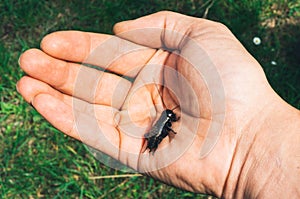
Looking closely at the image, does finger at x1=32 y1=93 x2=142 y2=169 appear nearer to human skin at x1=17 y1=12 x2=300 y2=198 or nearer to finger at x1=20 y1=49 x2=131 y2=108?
human skin at x1=17 y1=12 x2=300 y2=198

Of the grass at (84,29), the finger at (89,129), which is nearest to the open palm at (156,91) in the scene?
the finger at (89,129)

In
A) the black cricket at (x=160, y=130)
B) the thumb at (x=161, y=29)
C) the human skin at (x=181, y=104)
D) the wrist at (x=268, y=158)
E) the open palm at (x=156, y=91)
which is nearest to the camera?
the wrist at (x=268, y=158)

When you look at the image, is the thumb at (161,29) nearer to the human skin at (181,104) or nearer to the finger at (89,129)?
the human skin at (181,104)

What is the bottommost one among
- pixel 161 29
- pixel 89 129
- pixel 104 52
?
pixel 89 129

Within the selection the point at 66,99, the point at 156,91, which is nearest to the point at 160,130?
the point at 156,91

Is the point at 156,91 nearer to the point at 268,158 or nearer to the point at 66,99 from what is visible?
the point at 66,99

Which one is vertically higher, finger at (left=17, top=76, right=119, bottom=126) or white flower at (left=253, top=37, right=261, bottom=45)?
white flower at (left=253, top=37, right=261, bottom=45)

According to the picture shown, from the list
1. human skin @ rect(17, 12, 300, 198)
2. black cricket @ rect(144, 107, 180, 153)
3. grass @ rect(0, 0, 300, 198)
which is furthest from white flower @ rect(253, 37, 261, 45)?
black cricket @ rect(144, 107, 180, 153)
